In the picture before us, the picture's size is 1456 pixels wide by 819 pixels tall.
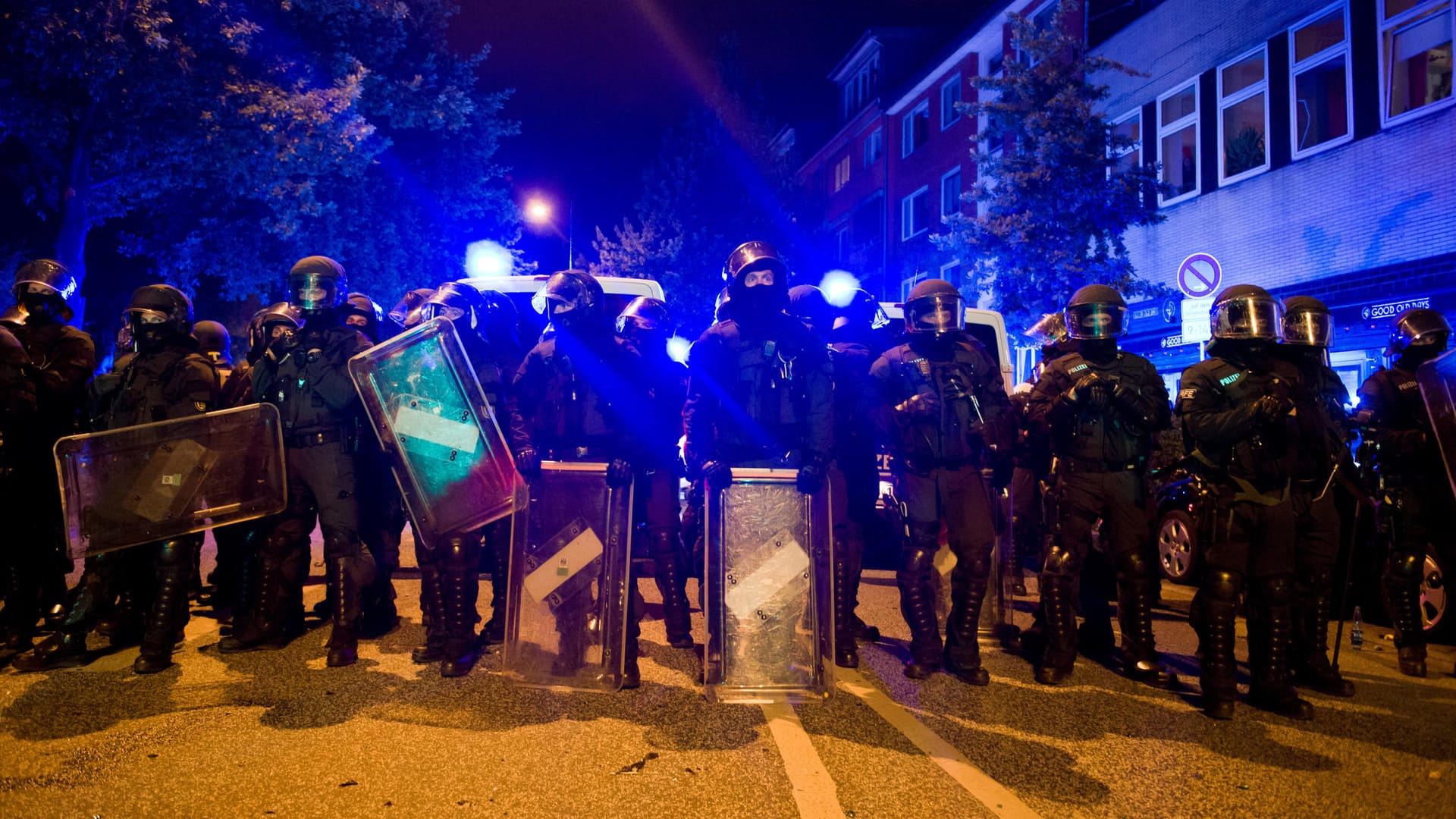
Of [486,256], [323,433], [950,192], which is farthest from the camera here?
[950,192]

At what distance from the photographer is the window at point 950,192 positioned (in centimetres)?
2814

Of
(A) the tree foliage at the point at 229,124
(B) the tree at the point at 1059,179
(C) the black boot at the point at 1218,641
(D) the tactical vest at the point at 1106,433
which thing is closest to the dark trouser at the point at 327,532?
(D) the tactical vest at the point at 1106,433

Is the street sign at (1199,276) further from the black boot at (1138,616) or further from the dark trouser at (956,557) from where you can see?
the dark trouser at (956,557)

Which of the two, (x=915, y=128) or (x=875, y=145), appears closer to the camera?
(x=915, y=128)

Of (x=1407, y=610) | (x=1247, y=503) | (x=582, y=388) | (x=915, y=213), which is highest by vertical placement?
(x=915, y=213)

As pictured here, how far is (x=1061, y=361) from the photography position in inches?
209

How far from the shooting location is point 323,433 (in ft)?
17.1

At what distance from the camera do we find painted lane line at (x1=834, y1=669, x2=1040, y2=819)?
331 centimetres

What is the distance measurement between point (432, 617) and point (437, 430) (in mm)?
1212

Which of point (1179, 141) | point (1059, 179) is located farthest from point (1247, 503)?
point (1179, 141)

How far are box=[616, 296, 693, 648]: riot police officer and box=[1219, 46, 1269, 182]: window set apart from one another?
14.2 m

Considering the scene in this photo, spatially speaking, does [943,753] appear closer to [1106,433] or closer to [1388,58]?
[1106,433]

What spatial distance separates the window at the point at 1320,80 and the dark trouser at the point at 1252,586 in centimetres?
1212

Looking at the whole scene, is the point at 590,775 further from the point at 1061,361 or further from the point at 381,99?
the point at 381,99
